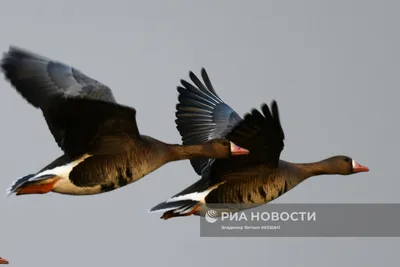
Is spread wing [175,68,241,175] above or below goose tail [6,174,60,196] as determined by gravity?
above

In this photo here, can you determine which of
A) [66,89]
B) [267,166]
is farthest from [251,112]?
[66,89]

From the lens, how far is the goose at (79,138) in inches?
793

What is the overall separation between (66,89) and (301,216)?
5.32 metres

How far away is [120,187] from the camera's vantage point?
67.5ft

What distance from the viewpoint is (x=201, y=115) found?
24125 millimetres

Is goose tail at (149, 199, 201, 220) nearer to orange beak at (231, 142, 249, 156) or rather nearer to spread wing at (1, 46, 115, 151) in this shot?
orange beak at (231, 142, 249, 156)

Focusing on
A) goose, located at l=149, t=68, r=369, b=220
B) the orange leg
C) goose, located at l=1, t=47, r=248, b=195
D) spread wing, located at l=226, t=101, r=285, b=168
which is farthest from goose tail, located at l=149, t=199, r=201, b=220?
the orange leg

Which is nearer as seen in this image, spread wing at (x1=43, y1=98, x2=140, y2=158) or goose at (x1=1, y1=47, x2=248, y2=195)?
spread wing at (x1=43, y1=98, x2=140, y2=158)

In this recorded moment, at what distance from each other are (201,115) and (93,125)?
4.21 meters

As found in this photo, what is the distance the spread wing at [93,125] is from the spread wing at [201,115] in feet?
9.96

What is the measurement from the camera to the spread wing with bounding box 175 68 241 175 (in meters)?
23.8

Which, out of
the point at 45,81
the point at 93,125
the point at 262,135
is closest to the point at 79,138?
the point at 93,125

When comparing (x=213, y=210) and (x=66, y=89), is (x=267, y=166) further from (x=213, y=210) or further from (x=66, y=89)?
(x=66, y=89)

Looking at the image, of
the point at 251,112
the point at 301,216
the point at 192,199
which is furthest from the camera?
the point at 301,216
